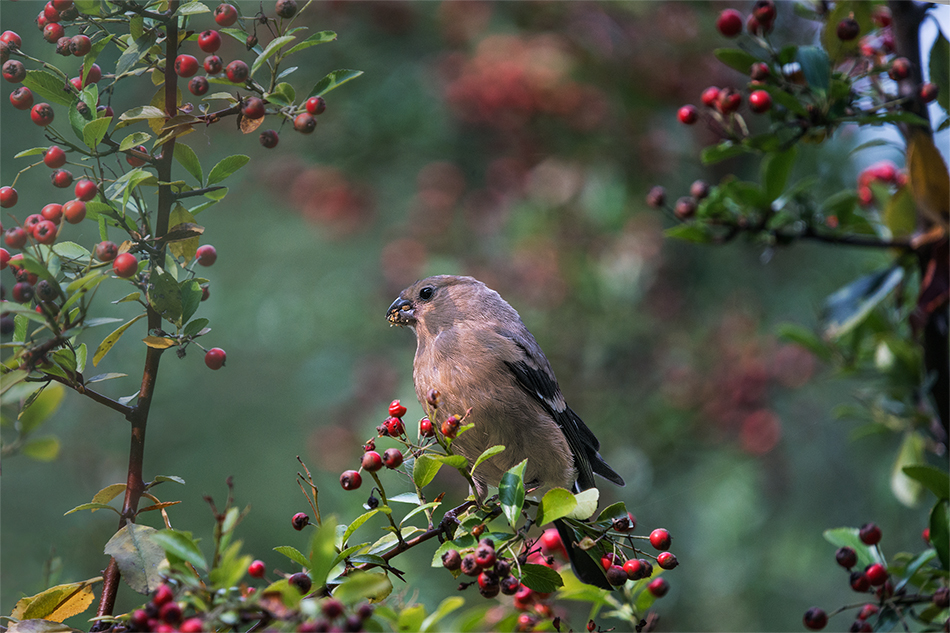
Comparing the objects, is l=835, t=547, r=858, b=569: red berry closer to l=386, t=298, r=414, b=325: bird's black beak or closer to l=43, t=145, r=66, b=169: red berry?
l=386, t=298, r=414, b=325: bird's black beak

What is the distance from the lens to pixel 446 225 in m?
6.09

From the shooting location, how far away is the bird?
2.59 metres

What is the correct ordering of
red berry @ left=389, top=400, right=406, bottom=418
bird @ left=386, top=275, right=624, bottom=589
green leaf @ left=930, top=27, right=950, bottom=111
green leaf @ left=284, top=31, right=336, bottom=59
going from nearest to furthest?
green leaf @ left=284, top=31, right=336, bottom=59 → red berry @ left=389, top=400, right=406, bottom=418 → green leaf @ left=930, top=27, right=950, bottom=111 → bird @ left=386, top=275, right=624, bottom=589

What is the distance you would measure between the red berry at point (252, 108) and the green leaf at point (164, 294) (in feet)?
1.32

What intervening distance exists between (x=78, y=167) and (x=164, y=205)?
0.21 metres

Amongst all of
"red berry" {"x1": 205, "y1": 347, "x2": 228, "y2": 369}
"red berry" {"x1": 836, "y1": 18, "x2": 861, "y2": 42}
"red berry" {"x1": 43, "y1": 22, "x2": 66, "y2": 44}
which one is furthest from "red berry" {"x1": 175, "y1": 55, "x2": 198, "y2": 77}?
"red berry" {"x1": 836, "y1": 18, "x2": 861, "y2": 42}

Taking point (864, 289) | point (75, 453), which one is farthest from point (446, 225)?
point (864, 289)

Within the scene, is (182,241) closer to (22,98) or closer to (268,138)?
(268,138)

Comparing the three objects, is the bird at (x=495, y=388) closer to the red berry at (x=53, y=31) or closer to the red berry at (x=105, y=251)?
the red berry at (x=105, y=251)

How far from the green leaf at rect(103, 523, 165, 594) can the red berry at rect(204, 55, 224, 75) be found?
103 cm

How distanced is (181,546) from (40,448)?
0.29 metres

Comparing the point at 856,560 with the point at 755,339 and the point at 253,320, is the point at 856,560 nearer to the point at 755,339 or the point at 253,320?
the point at 755,339

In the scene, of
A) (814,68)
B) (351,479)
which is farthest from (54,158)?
(814,68)

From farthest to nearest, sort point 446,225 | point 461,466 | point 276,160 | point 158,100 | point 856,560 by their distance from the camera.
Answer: point 276,160
point 446,225
point 856,560
point 158,100
point 461,466
